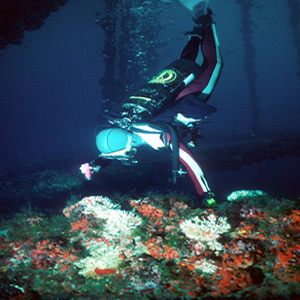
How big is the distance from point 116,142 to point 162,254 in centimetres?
171

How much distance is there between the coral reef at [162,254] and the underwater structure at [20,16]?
720 centimetres

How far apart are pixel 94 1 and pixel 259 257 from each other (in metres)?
25.5

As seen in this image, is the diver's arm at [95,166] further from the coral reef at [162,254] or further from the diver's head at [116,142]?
the coral reef at [162,254]

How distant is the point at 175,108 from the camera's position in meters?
3.24

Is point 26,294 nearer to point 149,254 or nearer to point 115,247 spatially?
point 115,247

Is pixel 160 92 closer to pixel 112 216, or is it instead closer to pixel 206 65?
pixel 206 65

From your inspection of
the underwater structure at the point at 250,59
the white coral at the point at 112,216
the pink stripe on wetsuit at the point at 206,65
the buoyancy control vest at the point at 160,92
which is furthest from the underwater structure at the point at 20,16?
the underwater structure at the point at 250,59

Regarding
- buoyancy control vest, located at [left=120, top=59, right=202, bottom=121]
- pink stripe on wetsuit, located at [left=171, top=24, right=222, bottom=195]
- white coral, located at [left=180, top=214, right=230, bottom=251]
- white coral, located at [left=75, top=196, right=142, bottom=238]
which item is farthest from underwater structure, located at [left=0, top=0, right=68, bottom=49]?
white coral, located at [left=180, top=214, right=230, bottom=251]

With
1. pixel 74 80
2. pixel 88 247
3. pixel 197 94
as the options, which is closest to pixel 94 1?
pixel 197 94

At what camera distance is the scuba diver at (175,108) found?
3.04m

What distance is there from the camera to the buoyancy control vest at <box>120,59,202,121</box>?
3.00 meters

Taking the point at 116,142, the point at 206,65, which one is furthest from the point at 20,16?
the point at 206,65

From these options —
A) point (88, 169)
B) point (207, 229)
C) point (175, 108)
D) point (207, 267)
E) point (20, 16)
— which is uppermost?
point (20, 16)

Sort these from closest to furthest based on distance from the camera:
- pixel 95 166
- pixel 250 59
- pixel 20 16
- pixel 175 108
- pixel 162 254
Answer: pixel 162 254
pixel 175 108
pixel 95 166
pixel 20 16
pixel 250 59
